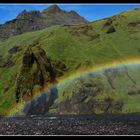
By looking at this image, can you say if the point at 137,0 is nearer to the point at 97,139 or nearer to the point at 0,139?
the point at 97,139

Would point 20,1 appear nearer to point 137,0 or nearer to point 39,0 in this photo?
point 39,0

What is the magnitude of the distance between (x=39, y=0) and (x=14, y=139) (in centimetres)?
732

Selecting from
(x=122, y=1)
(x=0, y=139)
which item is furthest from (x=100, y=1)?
(x=0, y=139)

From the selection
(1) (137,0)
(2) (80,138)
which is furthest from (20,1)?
(2) (80,138)

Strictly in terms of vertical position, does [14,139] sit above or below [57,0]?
below

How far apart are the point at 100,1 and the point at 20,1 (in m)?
4.29

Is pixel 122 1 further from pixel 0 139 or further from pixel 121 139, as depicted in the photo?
pixel 0 139

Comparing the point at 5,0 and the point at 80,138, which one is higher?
the point at 5,0

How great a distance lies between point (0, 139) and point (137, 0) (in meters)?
10.6

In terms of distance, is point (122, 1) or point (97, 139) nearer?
point (97, 139)

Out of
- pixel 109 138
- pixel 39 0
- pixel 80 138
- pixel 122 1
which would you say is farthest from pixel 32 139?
pixel 122 1

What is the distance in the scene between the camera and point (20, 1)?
2150cm

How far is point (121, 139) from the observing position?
20016 millimetres

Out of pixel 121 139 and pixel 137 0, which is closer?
pixel 121 139
